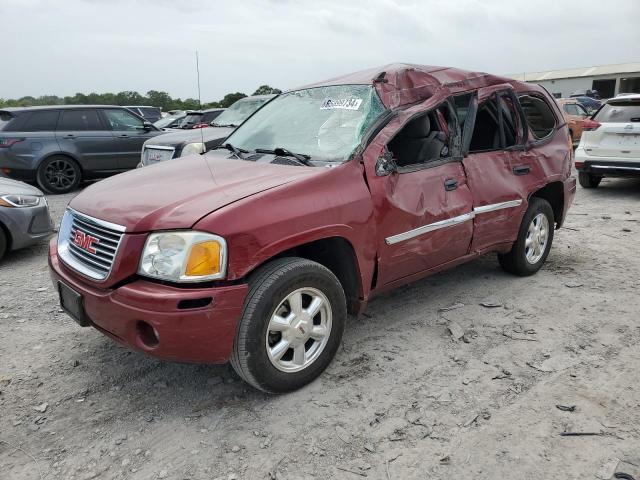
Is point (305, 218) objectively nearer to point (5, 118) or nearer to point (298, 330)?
point (298, 330)

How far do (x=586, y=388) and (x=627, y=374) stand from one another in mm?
346

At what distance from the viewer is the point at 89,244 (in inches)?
115

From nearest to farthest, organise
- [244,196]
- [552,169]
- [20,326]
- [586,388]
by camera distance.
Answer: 1. [244,196]
2. [586,388]
3. [20,326]
4. [552,169]

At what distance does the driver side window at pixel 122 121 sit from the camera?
10.6 metres

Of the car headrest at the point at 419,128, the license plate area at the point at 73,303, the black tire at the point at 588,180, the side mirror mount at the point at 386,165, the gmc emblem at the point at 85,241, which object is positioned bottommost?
the black tire at the point at 588,180

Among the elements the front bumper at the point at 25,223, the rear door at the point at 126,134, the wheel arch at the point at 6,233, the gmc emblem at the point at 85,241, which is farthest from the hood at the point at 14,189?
the rear door at the point at 126,134

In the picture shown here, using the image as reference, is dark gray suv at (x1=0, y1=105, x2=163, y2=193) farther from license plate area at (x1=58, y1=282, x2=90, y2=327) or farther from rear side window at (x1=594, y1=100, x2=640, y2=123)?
rear side window at (x1=594, y1=100, x2=640, y2=123)

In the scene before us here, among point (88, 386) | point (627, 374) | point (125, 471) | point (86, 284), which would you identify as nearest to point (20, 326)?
point (88, 386)

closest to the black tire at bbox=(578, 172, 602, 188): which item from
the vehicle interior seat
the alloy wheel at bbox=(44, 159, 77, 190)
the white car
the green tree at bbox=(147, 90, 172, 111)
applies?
the white car

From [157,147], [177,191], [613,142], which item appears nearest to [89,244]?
[177,191]

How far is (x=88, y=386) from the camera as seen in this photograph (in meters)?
3.16

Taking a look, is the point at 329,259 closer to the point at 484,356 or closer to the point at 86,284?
the point at 484,356

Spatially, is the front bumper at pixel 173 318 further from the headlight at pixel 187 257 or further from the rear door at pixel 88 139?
the rear door at pixel 88 139

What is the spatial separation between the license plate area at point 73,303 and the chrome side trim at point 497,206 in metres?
2.69
